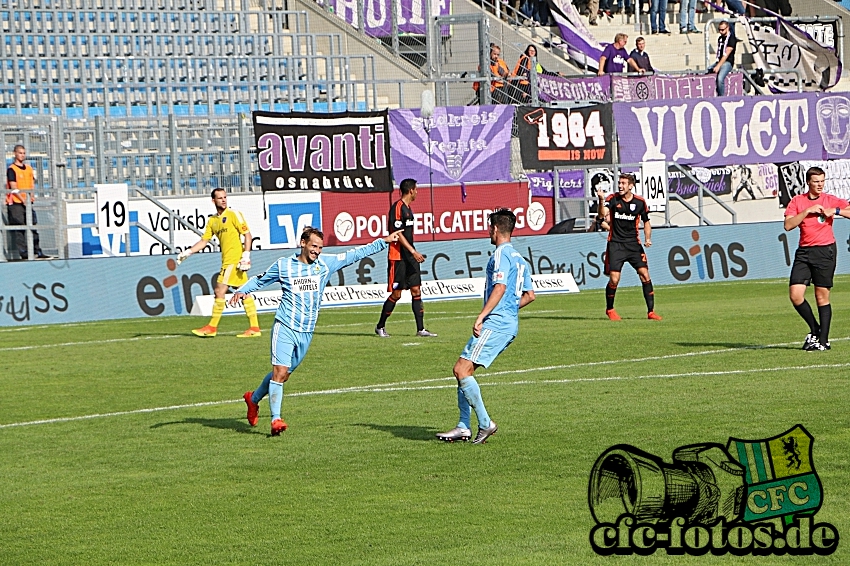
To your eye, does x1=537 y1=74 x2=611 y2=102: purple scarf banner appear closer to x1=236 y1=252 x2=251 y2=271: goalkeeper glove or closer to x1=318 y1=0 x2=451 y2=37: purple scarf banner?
x1=318 y1=0 x2=451 y2=37: purple scarf banner

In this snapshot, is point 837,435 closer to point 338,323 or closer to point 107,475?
point 107,475

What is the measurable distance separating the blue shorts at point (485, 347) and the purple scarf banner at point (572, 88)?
24.0 metres

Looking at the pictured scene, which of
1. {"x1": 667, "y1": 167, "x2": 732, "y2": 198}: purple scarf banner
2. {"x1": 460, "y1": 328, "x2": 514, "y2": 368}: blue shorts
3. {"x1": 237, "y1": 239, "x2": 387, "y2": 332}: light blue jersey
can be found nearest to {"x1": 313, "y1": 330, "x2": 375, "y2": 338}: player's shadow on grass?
{"x1": 237, "y1": 239, "x2": 387, "y2": 332}: light blue jersey

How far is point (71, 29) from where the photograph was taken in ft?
110

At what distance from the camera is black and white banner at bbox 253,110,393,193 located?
2944 centimetres

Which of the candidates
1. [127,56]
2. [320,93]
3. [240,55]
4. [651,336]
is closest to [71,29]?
[127,56]

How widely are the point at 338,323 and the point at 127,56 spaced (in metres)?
13.5

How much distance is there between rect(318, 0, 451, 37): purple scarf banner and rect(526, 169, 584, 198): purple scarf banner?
676 cm

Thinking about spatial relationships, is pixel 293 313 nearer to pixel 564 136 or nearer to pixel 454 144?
pixel 454 144

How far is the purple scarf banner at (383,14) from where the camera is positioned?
124 ft

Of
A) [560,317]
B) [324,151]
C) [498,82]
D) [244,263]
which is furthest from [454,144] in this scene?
[244,263]

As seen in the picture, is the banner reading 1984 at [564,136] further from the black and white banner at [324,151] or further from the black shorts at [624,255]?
the black shorts at [624,255]

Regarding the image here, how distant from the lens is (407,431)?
38.7 ft

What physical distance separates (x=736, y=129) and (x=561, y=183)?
15.3ft
